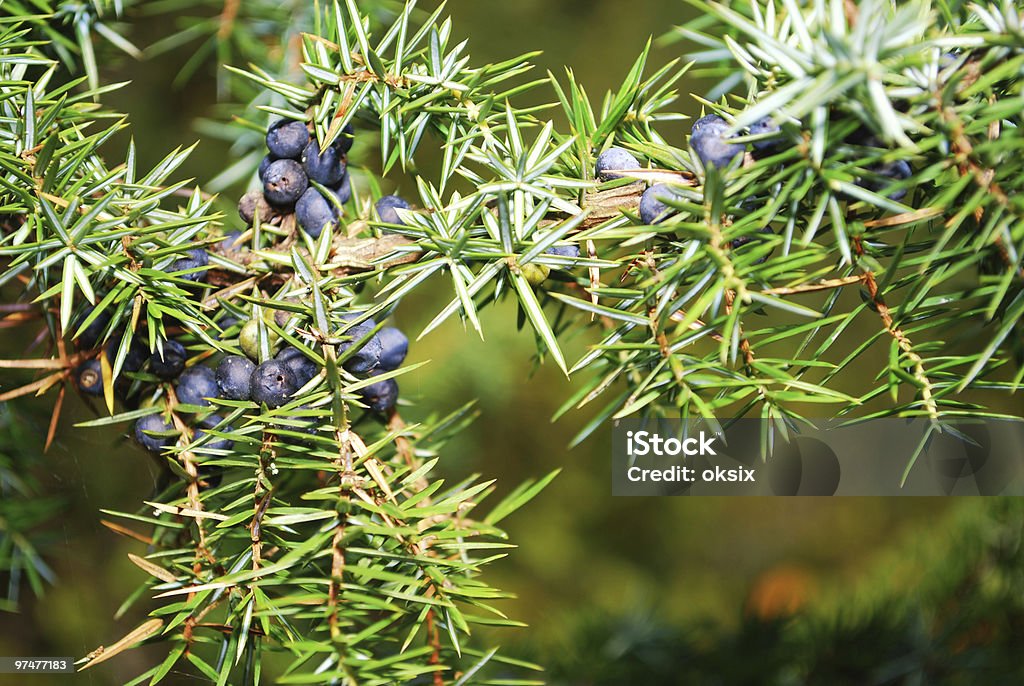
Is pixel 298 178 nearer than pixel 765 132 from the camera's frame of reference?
No

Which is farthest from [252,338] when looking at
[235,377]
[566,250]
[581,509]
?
[581,509]

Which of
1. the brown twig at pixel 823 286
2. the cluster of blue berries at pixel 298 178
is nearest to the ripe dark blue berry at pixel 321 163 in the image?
the cluster of blue berries at pixel 298 178

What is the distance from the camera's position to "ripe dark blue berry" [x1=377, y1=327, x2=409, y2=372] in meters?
0.32

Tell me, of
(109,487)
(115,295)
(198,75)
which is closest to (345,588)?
(115,295)

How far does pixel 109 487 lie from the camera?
1.49 ft

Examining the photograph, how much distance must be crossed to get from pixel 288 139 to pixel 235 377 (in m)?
0.12

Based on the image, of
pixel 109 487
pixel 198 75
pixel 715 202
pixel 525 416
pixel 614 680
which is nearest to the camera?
pixel 715 202

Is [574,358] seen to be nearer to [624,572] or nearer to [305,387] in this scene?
[624,572]

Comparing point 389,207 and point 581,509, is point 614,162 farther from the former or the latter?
point 581,509

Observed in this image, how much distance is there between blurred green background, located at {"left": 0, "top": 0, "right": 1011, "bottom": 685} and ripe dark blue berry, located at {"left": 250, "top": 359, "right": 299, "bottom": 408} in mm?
403

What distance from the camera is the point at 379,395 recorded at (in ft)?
1.07

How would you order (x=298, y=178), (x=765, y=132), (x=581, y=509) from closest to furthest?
1. (x=765, y=132)
2. (x=298, y=178)
3. (x=581, y=509)

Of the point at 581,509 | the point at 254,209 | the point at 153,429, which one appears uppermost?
the point at 254,209

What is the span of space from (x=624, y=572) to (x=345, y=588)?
1083 millimetres
